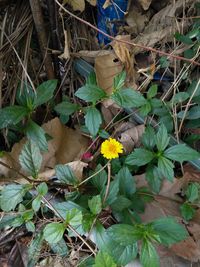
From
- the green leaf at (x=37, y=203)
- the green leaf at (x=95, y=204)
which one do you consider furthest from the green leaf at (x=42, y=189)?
the green leaf at (x=95, y=204)

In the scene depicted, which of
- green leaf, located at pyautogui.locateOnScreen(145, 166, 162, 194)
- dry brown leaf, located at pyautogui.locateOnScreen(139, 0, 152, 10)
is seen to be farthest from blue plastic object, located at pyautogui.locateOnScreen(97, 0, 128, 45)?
green leaf, located at pyautogui.locateOnScreen(145, 166, 162, 194)

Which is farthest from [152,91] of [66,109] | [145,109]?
[66,109]

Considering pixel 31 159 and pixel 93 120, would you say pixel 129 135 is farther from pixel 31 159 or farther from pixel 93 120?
pixel 31 159

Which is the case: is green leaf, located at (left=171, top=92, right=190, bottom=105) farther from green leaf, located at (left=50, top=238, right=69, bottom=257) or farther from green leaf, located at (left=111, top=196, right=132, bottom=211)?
green leaf, located at (left=50, top=238, right=69, bottom=257)

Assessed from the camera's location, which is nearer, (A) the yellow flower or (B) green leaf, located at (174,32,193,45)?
(A) the yellow flower

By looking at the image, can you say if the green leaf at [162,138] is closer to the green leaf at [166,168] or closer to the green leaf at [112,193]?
the green leaf at [166,168]

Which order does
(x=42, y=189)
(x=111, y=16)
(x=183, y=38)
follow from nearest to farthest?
(x=42, y=189), (x=183, y=38), (x=111, y=16)
